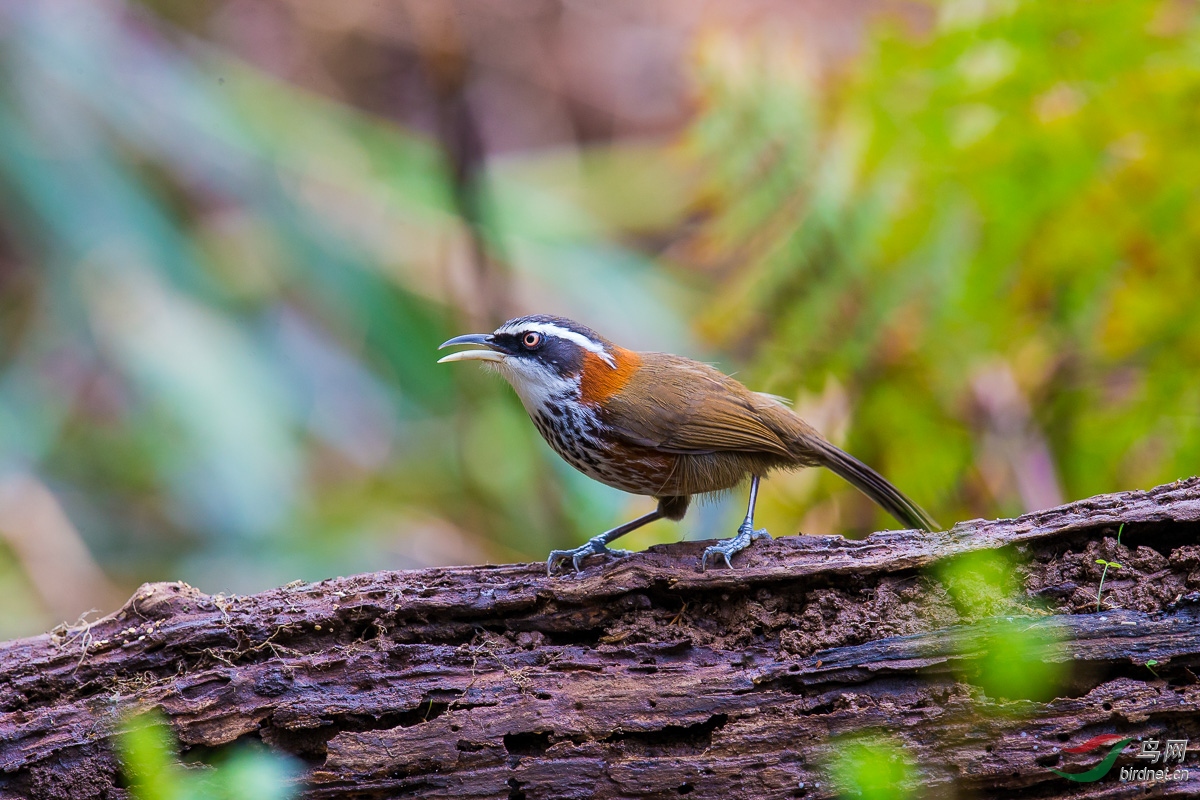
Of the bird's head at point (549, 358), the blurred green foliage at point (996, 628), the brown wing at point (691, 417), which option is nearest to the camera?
the blurred green foliage at point (996, 628)

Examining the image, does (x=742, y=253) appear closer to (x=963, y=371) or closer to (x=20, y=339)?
(x=963, y=371)

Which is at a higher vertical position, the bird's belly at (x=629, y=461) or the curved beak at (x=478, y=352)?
the curved beak at (x=478, y=352)

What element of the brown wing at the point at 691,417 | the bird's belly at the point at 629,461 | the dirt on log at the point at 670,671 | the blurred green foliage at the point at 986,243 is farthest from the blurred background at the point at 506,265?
the dirt on log at the point at 670,671

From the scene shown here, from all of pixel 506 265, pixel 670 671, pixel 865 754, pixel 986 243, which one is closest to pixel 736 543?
pixel 670 671

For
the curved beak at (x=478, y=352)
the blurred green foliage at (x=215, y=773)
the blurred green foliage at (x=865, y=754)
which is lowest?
the blurred green foliage at (x=865, y=754)

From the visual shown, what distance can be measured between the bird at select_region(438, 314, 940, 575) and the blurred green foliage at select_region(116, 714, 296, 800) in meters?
1.41

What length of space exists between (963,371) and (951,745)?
327 cm

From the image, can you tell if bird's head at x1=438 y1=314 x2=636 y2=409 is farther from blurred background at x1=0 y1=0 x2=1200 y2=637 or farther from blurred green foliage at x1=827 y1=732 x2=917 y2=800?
blurred green foliage at x1=827 y1=732 x2=917 y2=800

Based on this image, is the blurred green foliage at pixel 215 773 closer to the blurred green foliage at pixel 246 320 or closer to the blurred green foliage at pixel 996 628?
the blurred green foliage at pixel 996 628

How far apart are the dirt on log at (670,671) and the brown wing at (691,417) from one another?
632 millimetres

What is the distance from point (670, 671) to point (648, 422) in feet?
4.04

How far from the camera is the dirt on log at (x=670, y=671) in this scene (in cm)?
304

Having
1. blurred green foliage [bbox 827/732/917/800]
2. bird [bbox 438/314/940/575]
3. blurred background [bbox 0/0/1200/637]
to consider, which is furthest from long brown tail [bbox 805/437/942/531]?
blurred green foliage [bbox 827/732/917/800]

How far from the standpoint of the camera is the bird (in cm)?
433
